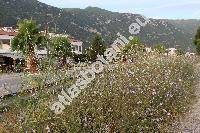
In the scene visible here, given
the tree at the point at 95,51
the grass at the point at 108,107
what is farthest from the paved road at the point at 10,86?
the tree at the point at 95,51

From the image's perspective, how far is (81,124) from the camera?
7.63 m

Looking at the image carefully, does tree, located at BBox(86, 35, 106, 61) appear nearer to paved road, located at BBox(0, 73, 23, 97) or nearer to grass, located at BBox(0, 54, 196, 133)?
grass, located at BBox(0, 54, 196, 133)

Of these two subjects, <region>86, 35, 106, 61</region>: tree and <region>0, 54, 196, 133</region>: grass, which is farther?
<region>86, 35, 106, 61</region>: tree

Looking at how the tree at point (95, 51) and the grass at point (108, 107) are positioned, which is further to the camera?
the tree at point (95, 51)

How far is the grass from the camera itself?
7.63 meters

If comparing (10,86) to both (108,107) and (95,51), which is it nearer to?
(108,107)

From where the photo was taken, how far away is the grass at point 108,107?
7633 mm

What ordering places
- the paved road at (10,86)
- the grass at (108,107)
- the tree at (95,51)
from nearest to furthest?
the grass at (108,107) → the paved road at (10,86) → the tree at (95,51)

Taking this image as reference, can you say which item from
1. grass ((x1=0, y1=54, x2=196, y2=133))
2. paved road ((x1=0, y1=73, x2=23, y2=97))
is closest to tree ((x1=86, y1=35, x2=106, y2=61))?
grass ((x1=0, y1=54, x2=196, y2=133))

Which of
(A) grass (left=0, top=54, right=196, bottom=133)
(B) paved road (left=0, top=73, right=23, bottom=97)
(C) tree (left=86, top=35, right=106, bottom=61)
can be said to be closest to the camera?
(A) grass (left=0, top=54, right=196, bottom=133)

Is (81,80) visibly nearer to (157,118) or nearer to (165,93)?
(157,118)

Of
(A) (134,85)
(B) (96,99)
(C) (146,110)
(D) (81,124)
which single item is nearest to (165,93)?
(A) (134,85)

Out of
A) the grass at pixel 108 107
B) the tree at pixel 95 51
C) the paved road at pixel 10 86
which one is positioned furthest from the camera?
the tree at pixel 95 51

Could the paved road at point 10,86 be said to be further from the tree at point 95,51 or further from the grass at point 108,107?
the tree at point 95,51
